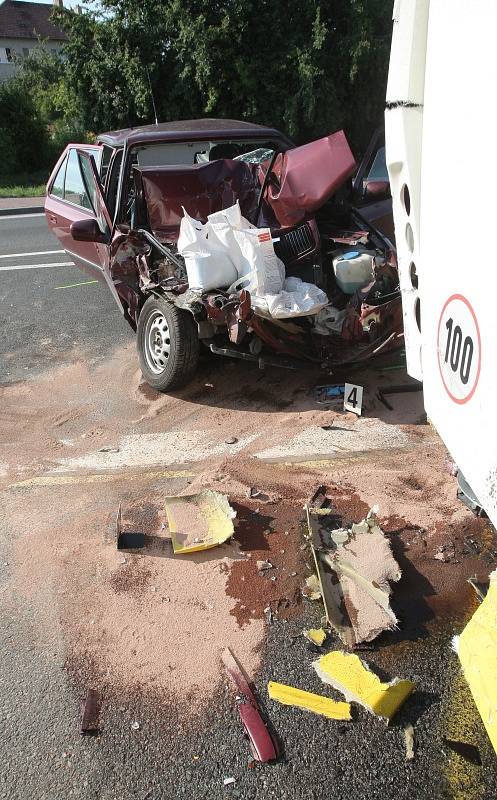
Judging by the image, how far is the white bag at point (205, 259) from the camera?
464 centimetres

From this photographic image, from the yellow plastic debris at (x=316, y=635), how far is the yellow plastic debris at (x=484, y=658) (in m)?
0.65

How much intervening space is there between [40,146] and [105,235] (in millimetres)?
21212

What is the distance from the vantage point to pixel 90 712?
254cm

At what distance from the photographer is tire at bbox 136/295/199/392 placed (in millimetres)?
4902

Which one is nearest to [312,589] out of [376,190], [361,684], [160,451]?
[361,684]

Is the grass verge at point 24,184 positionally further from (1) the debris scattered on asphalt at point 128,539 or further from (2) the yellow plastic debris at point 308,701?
(2) the yellow plastic debris at point 308,701

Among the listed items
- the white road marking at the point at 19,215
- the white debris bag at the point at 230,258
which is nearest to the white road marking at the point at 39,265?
the white debris bag at the point at 230,258

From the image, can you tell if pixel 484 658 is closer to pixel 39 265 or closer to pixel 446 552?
pixel 446 552

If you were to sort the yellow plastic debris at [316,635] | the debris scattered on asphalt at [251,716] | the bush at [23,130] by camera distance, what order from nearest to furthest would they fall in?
1. the debris scattered on asphalt at [251,716]
2. the yellow plastic debris at [316,635]
3. the bush at [23,130]

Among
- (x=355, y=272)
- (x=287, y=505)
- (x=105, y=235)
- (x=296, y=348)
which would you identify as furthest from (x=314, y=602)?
(x=105, y=235)

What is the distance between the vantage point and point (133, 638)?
288 centimetres

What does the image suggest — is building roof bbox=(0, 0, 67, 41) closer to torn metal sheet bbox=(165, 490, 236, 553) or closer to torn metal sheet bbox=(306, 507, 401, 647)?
torn metal sheet bbox=(165, 490, 236, 553)

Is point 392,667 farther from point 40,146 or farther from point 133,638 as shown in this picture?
point 40,146

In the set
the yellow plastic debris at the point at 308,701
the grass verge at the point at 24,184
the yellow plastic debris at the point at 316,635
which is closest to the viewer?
the yellow plastic debris at the point at 308,701
